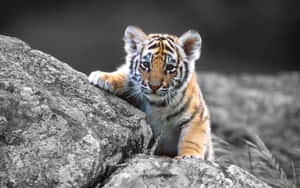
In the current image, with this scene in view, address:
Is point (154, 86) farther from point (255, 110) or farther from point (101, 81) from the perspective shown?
point (255, 110)

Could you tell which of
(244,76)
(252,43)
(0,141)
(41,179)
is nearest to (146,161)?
(41,179)

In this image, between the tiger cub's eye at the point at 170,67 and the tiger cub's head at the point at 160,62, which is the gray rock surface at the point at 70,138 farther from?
the tiger cub's eye at the point at 170,67

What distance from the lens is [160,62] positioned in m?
2.38

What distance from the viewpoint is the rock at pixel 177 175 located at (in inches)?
71.9

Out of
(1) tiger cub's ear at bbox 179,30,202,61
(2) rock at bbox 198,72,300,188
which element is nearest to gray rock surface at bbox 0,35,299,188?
(1) tiger cub's ear at bbox 179,30,202,61

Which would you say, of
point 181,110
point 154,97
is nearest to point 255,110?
point 181,110

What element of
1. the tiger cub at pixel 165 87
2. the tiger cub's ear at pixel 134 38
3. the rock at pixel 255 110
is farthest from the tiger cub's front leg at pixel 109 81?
the rock at pixel 255 110

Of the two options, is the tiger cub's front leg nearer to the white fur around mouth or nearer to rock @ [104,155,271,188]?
the white fur around mouth

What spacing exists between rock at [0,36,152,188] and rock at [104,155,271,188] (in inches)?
3.3

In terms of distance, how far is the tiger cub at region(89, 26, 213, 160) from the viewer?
2354mm

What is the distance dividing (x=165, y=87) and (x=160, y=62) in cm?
14

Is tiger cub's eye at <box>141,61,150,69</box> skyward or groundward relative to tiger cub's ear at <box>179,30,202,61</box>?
groundward

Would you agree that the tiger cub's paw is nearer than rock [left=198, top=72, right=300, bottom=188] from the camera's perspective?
Yes

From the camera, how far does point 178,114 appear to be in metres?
Result: 2.45
